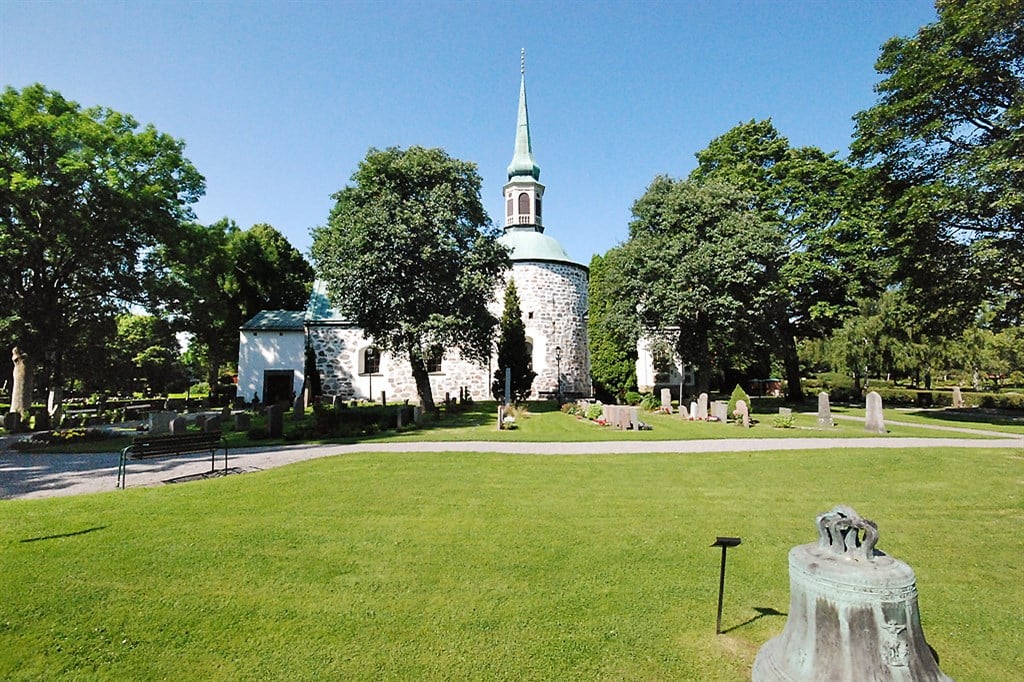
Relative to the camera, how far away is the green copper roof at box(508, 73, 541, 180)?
33341 millimetres

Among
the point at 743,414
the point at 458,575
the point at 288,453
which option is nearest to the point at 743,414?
the point at 743,414

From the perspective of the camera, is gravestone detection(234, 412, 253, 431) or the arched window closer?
gravestone detection(234, 412, 253, 431)

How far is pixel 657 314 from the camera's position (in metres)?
23.8

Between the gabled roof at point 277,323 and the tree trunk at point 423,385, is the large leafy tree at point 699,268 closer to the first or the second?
the tree trunk at point 423,385

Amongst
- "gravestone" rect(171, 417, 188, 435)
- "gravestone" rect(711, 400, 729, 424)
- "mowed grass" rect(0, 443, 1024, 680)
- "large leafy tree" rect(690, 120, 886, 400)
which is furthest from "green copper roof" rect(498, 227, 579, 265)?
"mowed grass" rect(0, 443, 1024, 680)

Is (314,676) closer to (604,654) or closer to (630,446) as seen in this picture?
(604,654)

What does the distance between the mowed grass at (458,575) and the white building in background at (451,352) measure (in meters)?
21.0

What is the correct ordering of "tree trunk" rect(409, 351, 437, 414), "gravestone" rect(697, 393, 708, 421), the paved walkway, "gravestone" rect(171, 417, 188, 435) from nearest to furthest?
1. the paved walkway
2. "gravestone" rect(171, 417, 188, 435)
3. "gravestone" rect(697, 393, 708, 421)
4. "tree trunk" rect(409, 351, 437, 414)

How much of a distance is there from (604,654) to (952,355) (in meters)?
36.9

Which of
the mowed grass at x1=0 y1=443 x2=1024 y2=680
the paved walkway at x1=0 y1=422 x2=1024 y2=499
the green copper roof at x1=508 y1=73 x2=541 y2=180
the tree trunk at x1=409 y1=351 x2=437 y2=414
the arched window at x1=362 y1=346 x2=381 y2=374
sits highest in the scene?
the green copper roof at x1=508 y1=73 x2=541 y2=180

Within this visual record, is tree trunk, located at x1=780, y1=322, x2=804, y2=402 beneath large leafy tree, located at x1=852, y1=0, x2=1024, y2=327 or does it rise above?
beneath

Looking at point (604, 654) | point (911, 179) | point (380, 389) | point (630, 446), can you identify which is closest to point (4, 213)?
point (380, 389)

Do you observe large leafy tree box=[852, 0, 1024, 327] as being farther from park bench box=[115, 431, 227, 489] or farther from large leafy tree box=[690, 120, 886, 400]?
park bench box=[115, 431, 227, 489]

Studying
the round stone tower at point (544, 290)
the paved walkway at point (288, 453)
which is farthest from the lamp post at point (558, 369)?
the paved walkway at point (288, 453)
